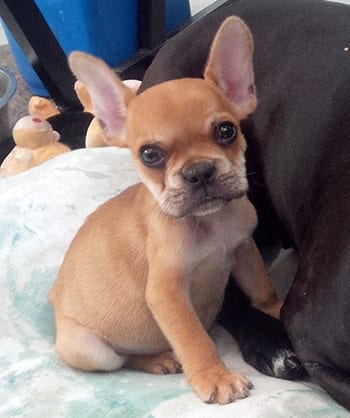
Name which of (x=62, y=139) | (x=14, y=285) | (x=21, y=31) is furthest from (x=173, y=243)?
(x=21, y=31)

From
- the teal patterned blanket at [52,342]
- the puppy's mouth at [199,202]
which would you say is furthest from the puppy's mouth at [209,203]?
the teal patterned blanket at [52,342]

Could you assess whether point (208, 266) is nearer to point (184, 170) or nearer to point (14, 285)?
point (184, 170)

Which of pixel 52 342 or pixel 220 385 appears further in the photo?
pixel 52 342

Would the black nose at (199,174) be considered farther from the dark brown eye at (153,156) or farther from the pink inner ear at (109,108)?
the pink inner ear at (109,108)

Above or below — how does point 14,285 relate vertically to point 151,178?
below

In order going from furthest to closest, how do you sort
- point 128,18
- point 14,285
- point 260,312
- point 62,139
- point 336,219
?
point 128,18, point 62,139, point 14,285, point 260,312, point 336,219

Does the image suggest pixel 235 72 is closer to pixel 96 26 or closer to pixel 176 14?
pixel 96 26

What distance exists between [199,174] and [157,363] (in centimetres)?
Result: 34

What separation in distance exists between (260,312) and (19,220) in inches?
20.9

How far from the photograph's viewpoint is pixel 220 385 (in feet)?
3.18

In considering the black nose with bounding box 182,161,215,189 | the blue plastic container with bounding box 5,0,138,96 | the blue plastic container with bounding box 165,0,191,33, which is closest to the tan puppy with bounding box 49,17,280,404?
the black nose with bounding box 182,161,215,189

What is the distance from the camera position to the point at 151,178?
102cm

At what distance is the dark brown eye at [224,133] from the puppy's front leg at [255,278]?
20 centimetres

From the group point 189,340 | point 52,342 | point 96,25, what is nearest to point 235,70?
point 189,340
